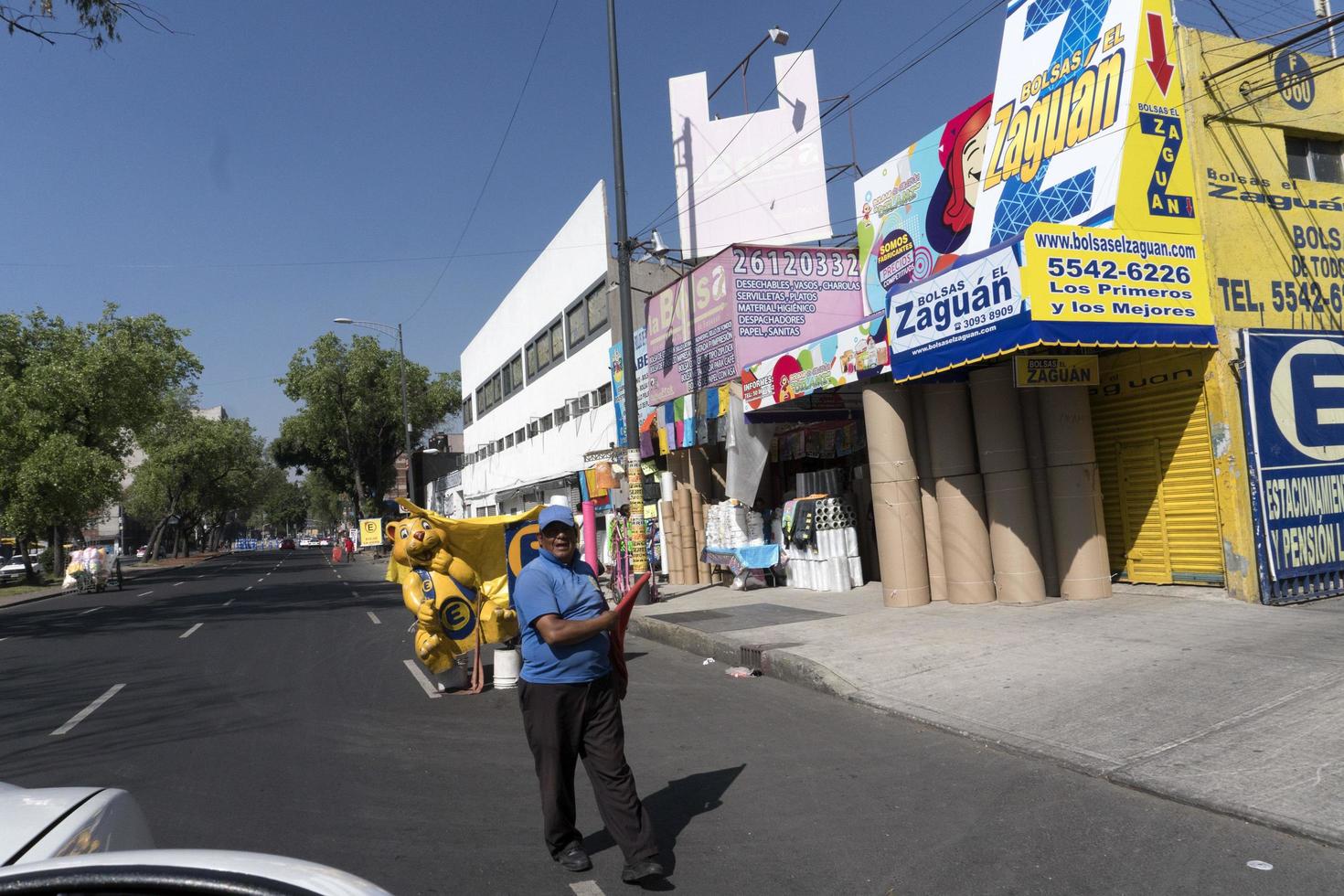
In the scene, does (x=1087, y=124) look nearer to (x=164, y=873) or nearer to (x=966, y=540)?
(x=966, y=540)

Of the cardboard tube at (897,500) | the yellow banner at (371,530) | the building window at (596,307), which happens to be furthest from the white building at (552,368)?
the cardboard tube at (897,500)

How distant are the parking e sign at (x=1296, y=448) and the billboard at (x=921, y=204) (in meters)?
4.51

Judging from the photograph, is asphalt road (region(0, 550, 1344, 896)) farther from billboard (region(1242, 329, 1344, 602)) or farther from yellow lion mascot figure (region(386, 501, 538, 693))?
billboard (region(1242, 329, 1344, 602))

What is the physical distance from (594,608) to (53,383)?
39642 mm

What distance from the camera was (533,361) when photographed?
112 ft

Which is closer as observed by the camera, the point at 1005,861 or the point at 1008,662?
the point at 1005,861

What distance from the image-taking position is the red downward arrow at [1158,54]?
10289mm

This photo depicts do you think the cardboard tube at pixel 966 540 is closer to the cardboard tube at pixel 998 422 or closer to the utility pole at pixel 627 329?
the cardboard tube at pixel 998 422

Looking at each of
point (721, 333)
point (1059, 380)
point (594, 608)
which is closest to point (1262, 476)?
point (1059, 380)

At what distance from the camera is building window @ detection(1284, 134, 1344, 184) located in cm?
1100

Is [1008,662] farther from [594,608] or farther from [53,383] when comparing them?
[53,383]

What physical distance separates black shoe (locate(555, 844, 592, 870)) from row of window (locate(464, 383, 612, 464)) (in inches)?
829

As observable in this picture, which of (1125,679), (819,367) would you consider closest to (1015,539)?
(819,367)

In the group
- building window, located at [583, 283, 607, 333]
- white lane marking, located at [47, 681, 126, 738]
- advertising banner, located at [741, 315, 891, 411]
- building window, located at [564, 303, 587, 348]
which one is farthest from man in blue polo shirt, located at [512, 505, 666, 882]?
building window, located at [564, 303, 587, 348]
